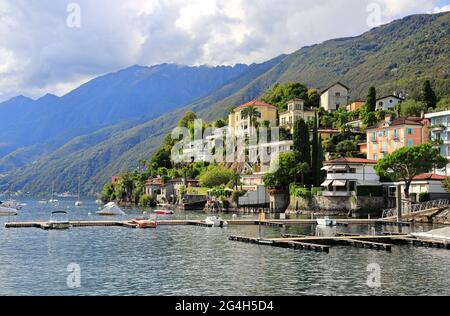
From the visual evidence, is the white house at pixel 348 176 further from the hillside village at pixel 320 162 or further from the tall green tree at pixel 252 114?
the tall green tree at pixel 252 114

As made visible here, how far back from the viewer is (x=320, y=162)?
11519 cm

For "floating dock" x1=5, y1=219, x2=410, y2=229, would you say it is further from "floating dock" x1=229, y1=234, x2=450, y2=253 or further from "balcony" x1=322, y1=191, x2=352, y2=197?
"floating dock" x1=229, y1=234, x2=450, y2=253

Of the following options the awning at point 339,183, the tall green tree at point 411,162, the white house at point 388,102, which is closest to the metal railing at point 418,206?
the tall green tree at point 411,162

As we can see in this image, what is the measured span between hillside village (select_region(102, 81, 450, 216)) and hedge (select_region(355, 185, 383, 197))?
172 mm

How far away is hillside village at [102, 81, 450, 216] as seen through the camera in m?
105

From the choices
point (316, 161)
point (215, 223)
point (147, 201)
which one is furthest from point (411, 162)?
point (147, 201)

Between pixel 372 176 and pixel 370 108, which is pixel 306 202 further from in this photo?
pixel 370 108

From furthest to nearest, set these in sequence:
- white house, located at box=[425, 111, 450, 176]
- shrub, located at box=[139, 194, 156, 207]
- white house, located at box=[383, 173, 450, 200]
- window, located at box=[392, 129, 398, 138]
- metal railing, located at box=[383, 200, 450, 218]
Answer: shrub, located at box=[139, 194, 156, 207]
window, located at box=[392, 129, 398, 138]
white house, located at box=[425, 111, 450, 176]
white house, located at box=[383, 173, 450, 200]
metal railing, located at box=[383, 200, 450, 218]

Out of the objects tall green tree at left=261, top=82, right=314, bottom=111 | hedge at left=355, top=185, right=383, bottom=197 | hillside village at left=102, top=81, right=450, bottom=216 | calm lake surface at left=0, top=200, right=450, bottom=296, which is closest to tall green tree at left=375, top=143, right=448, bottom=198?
hillside village at left=102, top=81, right=450, bottom=216

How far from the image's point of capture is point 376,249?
2306 inches

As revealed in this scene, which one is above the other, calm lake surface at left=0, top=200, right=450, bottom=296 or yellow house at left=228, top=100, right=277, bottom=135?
yellow house at left=228, top=100, right=277, bottom=135

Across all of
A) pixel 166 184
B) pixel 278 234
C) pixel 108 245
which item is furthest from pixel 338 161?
pixel 166 184

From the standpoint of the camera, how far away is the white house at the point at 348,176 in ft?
349
